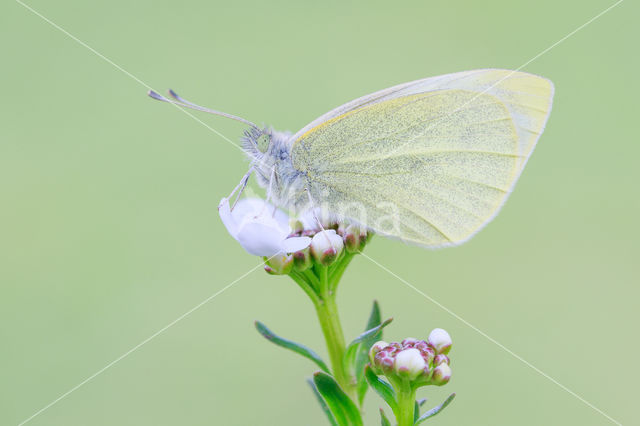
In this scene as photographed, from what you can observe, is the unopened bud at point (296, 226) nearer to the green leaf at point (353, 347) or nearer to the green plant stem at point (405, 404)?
the green leaf at point (353, 347)

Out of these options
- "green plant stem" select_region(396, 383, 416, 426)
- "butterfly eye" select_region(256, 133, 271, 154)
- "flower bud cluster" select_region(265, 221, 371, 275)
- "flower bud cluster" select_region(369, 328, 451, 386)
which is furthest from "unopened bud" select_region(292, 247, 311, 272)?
"butterfly eye" select_region(256, 133, 271, 154)

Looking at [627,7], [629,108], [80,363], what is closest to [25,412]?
[80,363]

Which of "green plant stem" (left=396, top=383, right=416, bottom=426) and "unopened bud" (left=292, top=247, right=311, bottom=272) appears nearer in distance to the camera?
"green plant stem" (left=396, top=383, right=416, bottom=426)

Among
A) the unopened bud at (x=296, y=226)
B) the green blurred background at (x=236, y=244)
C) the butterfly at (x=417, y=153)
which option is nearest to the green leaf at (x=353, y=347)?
the unopened bud at (x=296, y=226)

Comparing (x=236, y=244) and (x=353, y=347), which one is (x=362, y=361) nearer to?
(x=353, y=347)

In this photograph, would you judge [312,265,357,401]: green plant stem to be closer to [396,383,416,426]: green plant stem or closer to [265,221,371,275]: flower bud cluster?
[265,221,371,275]: flower bud cluster

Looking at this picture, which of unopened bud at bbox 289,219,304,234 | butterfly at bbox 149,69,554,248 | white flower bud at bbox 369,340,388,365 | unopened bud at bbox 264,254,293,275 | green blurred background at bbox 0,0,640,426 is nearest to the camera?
white flower bud at bbox 369,340,388,365

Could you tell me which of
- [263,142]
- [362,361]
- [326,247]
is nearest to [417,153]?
[263,142]
